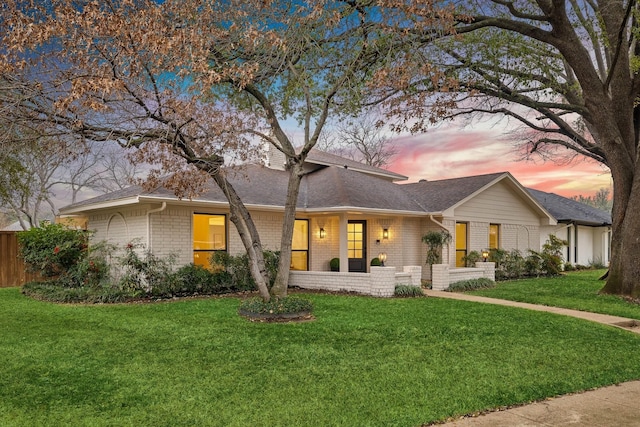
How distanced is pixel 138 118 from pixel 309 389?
5.86 meters

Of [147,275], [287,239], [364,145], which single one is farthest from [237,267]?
[364,145]

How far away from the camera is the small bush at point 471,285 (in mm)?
15319

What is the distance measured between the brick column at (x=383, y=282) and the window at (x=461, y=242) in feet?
21.4

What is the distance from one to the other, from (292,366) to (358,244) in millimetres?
11574

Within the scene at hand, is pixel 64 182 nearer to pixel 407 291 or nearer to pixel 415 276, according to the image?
pixel 415 276

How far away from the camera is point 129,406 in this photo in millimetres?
4699

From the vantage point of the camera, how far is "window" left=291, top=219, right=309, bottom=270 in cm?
1698

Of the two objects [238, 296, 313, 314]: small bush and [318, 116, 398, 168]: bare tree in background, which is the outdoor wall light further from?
[318, 116, 398, 168]: bare tree in background

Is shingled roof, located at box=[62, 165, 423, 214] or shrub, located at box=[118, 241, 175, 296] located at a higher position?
shingled roof, located at box=[62, 165, 423, 214]

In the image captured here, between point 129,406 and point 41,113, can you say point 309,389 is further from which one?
point 41,113

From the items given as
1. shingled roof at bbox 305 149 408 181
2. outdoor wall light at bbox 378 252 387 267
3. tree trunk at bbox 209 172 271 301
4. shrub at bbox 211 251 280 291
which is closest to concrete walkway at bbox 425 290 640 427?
tree trunk at bbox 209 172 271 301

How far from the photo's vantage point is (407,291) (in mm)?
13414

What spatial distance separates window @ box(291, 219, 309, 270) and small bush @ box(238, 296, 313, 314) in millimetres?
7117

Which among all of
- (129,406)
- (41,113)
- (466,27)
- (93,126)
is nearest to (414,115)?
(466,27)
